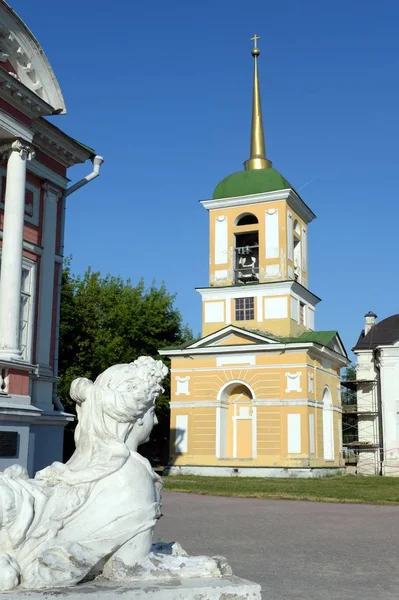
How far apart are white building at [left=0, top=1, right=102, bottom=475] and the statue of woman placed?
32.8 feet

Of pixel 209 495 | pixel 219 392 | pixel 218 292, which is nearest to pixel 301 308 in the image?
pixel 218 292

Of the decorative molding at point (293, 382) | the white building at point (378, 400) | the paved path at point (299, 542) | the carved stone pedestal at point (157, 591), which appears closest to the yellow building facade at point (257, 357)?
the decorative molding at point (293, 382)

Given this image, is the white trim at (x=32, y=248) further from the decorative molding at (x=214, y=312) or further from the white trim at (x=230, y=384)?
the decorative molding at (x=214, y=312)

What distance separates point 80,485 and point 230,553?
21.0 feet

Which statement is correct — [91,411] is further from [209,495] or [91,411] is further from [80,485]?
[209,495]

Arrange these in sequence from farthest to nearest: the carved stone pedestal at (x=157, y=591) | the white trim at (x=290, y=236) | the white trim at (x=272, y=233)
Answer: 1. the white trim at (x=290, y=236)
2. the white trim at (x=272, y=233)
3. the carved stone pedestal at (x=157, y=591)

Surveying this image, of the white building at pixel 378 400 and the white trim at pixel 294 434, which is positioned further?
the white building at pixel 378 400

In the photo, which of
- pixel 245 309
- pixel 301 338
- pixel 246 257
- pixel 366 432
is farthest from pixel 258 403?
pixel 366 432

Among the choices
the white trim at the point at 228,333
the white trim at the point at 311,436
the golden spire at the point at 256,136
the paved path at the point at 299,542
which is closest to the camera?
the paved path at the point at 299,542

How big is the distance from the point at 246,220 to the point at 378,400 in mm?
12411

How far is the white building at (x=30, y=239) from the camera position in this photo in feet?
42.4

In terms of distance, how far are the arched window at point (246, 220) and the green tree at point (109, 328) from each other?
22.7 feet

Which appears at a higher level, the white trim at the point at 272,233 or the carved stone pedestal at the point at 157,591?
the white trim at the point at 272,233

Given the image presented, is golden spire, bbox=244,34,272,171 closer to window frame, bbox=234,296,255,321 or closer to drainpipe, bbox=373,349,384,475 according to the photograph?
window frame, bbox=234,296,255,321
